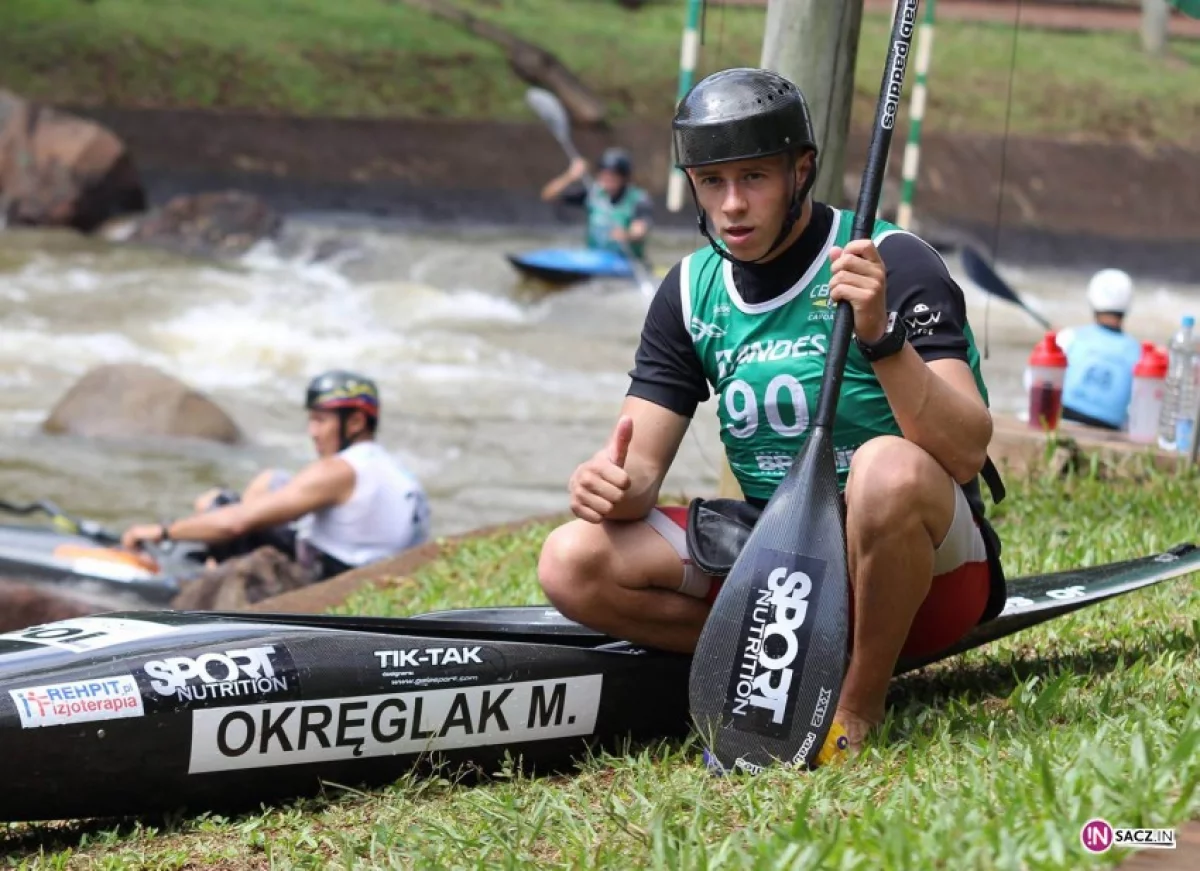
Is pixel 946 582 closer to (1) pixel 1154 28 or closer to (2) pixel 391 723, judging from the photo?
(2) pixel 391 723

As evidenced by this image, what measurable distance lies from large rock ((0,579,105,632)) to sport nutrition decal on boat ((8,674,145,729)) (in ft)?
11.5

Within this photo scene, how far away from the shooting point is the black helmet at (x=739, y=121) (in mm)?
3412

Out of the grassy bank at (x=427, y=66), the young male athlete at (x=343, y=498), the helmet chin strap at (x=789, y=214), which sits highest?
the grassy bank at (x=427, y=66)

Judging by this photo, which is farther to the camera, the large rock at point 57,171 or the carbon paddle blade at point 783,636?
the large rock at point 57,171

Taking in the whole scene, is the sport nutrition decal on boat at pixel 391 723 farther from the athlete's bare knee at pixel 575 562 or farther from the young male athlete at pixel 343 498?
the young male athlete at pixel 343 498

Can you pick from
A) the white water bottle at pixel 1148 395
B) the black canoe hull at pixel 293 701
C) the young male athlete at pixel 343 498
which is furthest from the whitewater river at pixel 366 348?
the black canoe hull at pixel 293 701

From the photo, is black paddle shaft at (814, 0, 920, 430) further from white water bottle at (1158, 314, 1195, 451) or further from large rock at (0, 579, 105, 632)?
large rock at (0, 579, 105, 632)

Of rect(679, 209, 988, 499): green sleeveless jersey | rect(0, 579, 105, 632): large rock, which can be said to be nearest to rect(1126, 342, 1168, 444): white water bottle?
rect(679, 209, 988, 499): green sleeveless jersey

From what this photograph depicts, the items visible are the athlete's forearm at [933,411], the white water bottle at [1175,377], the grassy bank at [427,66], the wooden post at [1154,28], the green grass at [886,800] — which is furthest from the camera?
the wooden post at [1154,28]

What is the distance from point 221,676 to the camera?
345 centimetres

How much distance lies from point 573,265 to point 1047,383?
9.68 meters

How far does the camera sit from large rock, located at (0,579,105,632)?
671 centimetres

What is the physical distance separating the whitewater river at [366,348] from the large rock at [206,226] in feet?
0.86

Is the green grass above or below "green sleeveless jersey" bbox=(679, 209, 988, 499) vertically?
below
